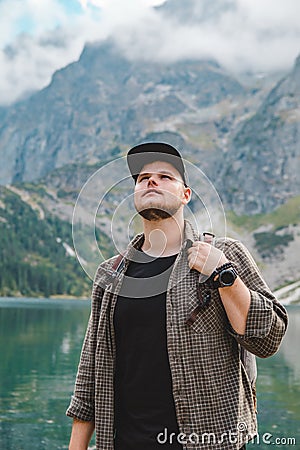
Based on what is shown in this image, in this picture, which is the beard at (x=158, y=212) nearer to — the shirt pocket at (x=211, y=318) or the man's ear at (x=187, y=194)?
the man's ear at (x=187, y=194)

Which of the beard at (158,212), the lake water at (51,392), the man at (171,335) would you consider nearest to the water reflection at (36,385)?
the lake water at (51,392)

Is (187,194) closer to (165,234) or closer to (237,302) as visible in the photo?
(165,234)

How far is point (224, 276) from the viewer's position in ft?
12.4

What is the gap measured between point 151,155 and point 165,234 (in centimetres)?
62

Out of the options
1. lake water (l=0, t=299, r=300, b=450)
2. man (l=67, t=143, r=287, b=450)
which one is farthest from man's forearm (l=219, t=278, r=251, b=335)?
lake water (l=0, t=299, r=300, b=450)

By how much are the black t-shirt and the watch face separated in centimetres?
59

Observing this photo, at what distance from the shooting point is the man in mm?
3912

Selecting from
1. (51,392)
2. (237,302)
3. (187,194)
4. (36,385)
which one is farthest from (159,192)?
(36,385)

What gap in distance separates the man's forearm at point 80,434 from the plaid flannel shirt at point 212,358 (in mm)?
184

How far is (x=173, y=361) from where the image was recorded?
4004 millimetres

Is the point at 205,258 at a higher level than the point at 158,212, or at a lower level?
lower

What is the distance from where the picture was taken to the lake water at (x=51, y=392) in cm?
2763

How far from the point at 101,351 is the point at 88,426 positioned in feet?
1.95

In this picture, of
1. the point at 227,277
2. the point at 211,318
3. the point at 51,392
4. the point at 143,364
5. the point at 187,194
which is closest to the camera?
the point at 227,277
